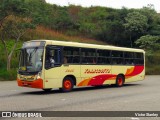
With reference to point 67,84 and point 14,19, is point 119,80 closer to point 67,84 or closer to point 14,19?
point 67,84

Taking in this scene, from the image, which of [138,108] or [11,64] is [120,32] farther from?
[138,108]

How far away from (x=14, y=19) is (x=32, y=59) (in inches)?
631

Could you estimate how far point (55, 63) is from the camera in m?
19.1

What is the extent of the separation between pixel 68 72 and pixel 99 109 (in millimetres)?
7031

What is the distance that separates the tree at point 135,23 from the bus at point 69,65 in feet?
104

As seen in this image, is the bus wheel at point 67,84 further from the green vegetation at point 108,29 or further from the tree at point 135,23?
the tree at point 135,23

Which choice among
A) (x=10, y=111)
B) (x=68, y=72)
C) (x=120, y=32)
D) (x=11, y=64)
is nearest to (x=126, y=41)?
(x=120, y=32)

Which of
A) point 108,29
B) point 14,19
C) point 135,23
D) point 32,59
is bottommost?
point 32,59

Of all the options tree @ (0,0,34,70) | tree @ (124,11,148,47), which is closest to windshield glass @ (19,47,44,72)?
tree @ (0,0,34,70)

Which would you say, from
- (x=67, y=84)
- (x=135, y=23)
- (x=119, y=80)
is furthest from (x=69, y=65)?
(x=135, y=23)

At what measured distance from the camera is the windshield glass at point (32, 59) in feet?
60.7

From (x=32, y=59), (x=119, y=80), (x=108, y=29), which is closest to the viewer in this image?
(x=32, y=59)

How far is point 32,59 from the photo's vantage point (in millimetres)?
18766

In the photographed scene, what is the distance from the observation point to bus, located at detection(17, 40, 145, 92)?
18.6 meters
